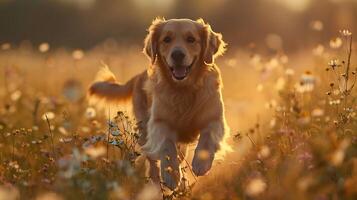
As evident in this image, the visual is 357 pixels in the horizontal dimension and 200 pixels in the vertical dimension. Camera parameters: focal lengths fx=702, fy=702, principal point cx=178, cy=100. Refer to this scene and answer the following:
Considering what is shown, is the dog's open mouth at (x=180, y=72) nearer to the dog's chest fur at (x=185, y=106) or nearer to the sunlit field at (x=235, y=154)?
the dog's chest fur at (x=185, y=106)

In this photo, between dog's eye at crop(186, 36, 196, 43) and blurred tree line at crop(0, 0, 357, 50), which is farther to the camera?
blurred tree line at crop(0, 0, 357, 50)

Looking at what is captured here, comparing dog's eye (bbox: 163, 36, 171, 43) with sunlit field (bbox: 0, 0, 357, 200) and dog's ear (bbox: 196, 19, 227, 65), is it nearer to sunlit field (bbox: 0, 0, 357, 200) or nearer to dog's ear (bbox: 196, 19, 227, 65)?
dog's ear (bbox: 196, 19, 227, 65)

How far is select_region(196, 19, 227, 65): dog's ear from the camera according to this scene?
5848mm

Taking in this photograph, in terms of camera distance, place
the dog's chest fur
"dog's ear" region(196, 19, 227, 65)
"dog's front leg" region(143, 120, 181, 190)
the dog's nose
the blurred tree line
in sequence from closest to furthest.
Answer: "dog's front leg" region(143, 120, 181, 190) → the dog's nose → the dog's chest fur → "dog's ear" region(196, 19, 227, 65) → the blurred tree line

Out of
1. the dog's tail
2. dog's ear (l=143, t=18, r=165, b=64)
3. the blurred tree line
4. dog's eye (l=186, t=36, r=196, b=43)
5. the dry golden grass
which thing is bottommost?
the dry golden grass

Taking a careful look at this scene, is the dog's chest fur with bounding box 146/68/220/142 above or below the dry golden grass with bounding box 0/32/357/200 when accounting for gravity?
above

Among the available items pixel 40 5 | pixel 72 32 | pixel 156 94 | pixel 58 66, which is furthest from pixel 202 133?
pixel 40 5

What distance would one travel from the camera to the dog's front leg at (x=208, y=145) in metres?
4.91

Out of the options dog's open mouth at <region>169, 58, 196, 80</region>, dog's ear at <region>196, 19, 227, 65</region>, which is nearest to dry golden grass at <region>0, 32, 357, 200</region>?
dog's ear at <region>196, 19, 227, 65</region>

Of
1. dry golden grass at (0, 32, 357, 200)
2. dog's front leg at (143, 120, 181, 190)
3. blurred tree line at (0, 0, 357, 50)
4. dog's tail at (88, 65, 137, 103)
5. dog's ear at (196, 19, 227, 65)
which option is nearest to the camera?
dry golden grass at (0, 32, 357, 200)

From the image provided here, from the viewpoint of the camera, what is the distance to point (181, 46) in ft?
18.5

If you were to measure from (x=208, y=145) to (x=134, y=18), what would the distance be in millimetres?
27276

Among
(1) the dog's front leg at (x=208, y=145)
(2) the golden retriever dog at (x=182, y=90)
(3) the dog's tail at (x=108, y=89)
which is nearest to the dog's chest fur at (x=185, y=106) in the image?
(2) the golden retriever dog at (x=182, y=90)

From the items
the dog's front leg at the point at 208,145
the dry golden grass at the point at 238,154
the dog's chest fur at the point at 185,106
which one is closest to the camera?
the dry golden grass at the point at 238,154
